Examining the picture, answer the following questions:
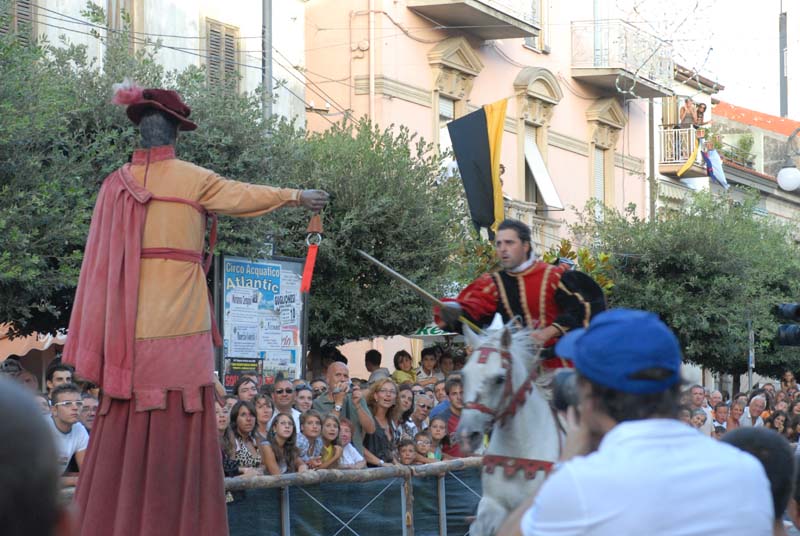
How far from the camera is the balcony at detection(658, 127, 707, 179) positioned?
38750 millimetres

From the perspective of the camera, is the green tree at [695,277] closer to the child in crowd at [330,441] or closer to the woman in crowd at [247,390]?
the woman in crowd at [247,390]

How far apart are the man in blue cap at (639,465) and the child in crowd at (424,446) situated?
955 centimetres

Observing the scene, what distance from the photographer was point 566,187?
32688mm

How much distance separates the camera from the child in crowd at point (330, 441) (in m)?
11.3

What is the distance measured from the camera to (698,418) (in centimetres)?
1678

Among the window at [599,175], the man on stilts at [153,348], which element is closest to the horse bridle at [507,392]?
the man on stilts at [153,348]


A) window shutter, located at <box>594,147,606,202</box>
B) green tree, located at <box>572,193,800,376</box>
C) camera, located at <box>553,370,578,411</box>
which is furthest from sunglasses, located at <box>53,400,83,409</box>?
window shutter, located at <box>594,147,606,202</box>

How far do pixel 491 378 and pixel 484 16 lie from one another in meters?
22.0

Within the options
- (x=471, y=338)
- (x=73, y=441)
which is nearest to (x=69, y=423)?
(x=73, y=441)

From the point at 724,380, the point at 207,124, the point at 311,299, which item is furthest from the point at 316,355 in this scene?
the point at 724,380

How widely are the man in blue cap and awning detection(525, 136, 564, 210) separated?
27.1m

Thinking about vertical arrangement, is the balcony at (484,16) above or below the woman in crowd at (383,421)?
above

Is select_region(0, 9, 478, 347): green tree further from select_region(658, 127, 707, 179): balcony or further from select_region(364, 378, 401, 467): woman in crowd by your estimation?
select_region(658, 127, 707, 179): balcony

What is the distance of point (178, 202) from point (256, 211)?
1.21 ft
